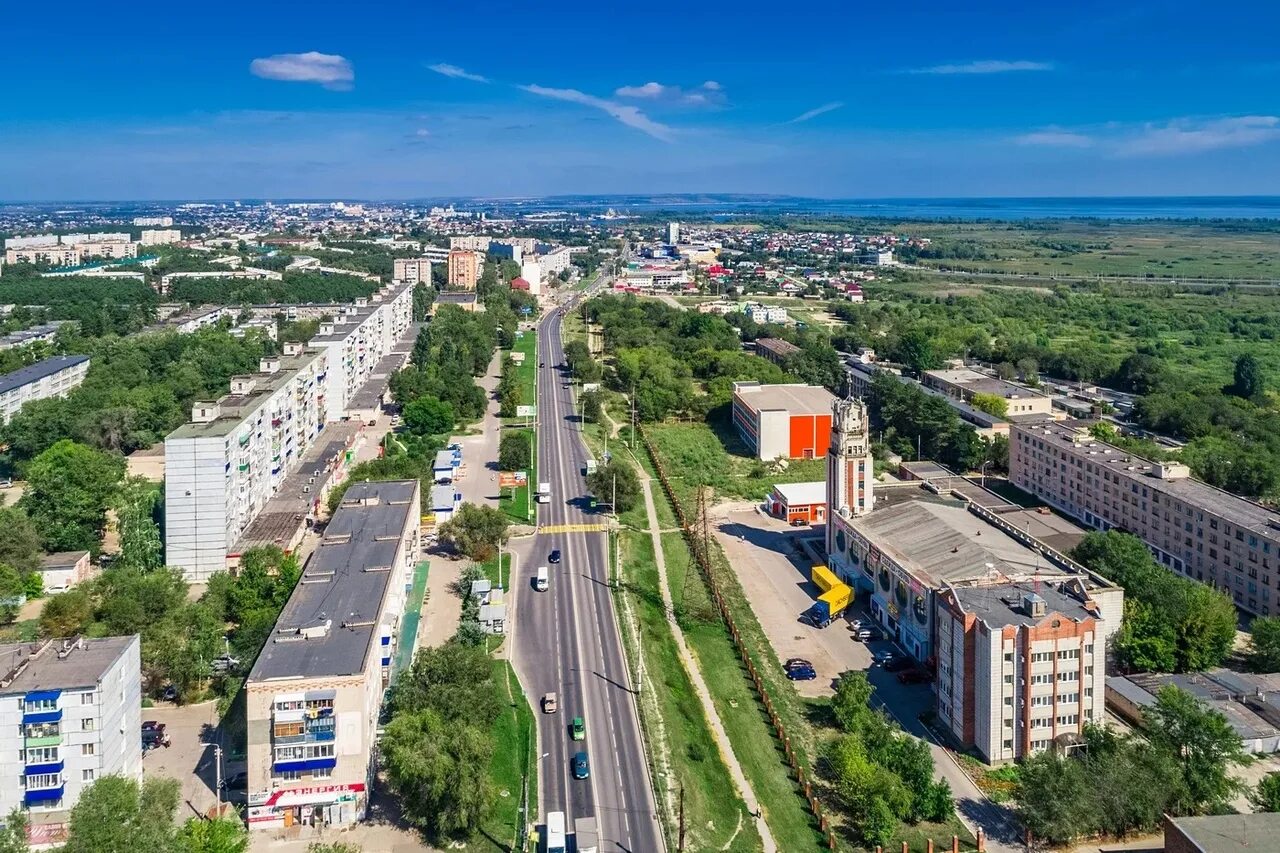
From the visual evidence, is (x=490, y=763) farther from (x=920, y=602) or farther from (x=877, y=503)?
(x=877, y=503)

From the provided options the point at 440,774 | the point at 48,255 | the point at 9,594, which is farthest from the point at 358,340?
the point at 48,255

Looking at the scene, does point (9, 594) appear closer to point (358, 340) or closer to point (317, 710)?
point (317, 710)

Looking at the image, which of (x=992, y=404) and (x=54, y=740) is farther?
(x=992, y=404)

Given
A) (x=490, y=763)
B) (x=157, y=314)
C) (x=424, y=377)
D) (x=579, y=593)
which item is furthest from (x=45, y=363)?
(x=490, y=763)

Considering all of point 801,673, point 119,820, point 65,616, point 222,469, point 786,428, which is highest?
point 222,469

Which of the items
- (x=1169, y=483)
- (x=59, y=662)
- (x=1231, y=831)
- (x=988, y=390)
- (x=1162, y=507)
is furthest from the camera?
(x=988, y=390)

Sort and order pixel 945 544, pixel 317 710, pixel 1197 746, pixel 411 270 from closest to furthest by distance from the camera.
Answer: pixel 317 710
pixel 1197 746
pixel 945 544
pixel 411 270

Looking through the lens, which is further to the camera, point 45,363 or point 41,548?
point 45,363
